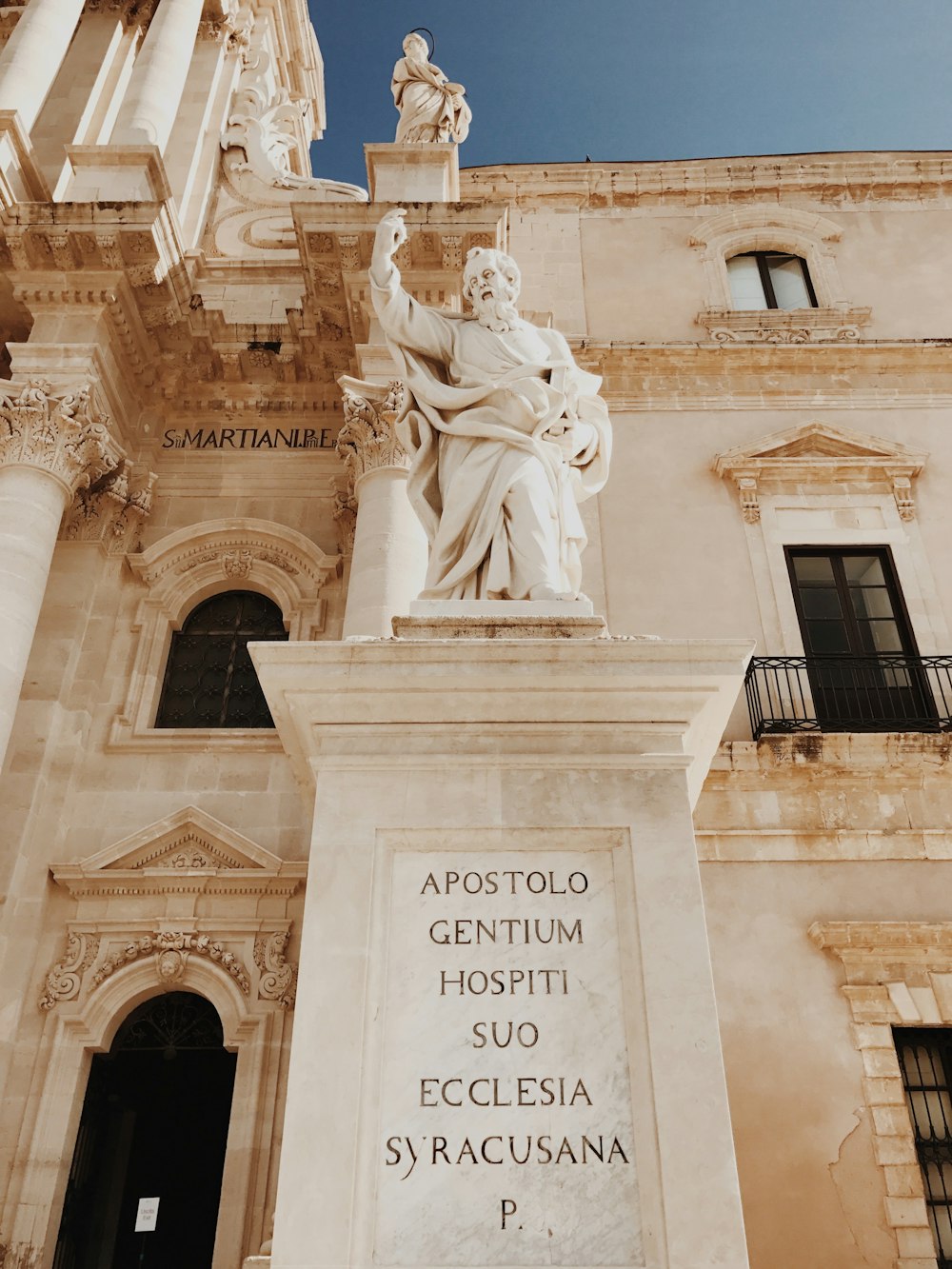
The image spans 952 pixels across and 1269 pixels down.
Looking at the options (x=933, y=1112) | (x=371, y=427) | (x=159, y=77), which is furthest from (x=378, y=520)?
(x=159, y=77)

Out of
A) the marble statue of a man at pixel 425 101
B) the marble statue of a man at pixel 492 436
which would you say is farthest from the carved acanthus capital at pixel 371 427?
the marble statue of a man at pixel 492 436

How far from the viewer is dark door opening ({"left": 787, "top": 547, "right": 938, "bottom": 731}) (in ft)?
34.7

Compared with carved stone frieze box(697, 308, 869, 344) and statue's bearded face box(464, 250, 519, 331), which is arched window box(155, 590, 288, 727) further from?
carved stone frieze box(697, 308, 869, 344)

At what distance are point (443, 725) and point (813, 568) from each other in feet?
29.8

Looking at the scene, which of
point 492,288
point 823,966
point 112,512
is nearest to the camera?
point 492,288

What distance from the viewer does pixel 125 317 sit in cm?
1206

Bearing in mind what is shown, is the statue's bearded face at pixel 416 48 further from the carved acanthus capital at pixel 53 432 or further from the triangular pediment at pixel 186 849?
the triangular pediment at pixel 186 849

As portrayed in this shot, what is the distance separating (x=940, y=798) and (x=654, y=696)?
23.3ft

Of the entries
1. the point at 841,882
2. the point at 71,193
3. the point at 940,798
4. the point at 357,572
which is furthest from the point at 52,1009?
the point at 71,193

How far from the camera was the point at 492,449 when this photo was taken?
15.8 feet

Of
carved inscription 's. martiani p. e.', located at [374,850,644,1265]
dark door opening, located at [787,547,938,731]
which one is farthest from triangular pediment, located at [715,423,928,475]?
carved inscription 's. martiani p. e.', located at [374,850,644,1265]

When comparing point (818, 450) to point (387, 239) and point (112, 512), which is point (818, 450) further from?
point (387, 239)

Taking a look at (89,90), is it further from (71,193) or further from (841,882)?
(841,882)

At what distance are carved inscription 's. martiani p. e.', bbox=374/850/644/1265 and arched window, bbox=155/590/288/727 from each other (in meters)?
7.64
